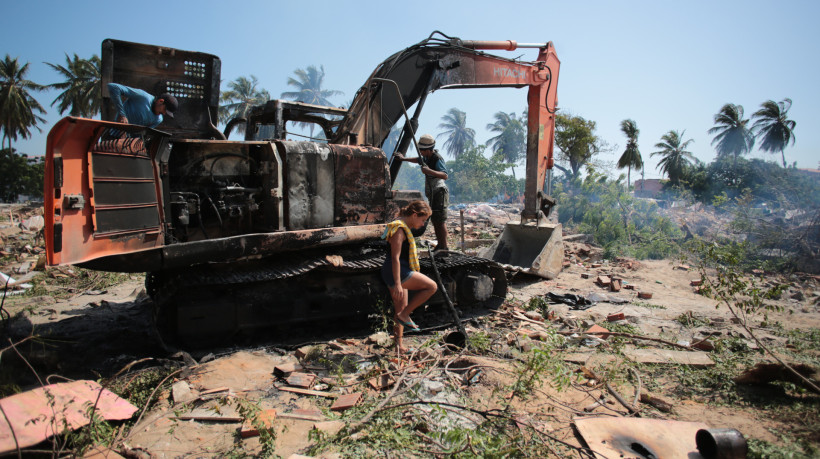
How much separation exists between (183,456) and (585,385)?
2799 mm

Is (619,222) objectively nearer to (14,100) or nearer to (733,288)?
(733,288)

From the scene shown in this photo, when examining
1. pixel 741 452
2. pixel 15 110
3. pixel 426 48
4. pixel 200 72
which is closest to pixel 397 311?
pixel 741 452

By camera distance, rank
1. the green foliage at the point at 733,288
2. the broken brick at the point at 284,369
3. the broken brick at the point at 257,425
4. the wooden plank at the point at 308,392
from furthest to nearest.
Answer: the green foliage at the point at 733,288 → the broken brick at the point at 284,369 → the wooden plank at the point at 308,392 → the broken brick at the point at 257,425

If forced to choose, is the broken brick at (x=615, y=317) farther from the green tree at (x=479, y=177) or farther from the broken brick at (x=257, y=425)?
the green tree at (x=479, y=177)

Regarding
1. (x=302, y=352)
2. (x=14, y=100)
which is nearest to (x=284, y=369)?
(x=302, y=352)

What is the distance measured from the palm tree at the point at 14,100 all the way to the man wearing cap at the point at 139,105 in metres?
26.3

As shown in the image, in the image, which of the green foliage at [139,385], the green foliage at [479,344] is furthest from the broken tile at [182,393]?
the green foliage at [479,344]

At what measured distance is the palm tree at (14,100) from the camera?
2334 cm

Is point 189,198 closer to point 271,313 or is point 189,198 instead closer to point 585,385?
point 271,313

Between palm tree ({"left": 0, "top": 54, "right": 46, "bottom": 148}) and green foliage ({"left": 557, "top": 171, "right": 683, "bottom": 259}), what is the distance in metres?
28.8

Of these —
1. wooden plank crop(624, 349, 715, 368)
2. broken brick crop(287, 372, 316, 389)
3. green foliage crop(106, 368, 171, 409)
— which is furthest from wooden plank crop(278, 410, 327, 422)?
wooden plank crop(624, 349, 715, 368)

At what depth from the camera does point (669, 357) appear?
→ 402 centimetres

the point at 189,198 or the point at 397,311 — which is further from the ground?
the point at 189,198

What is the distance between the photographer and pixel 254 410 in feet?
8.95
